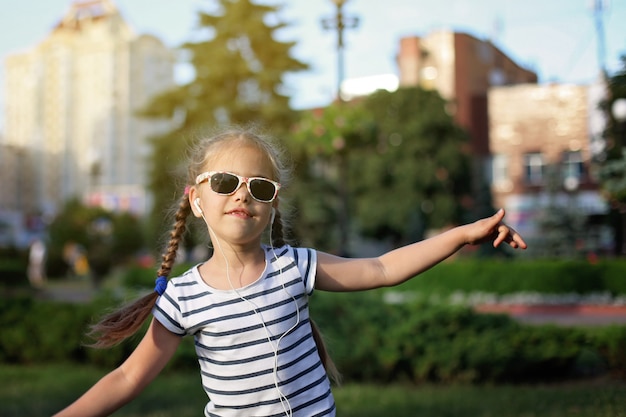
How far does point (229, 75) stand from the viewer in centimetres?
3334

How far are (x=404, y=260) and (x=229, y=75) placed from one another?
31.7 meters

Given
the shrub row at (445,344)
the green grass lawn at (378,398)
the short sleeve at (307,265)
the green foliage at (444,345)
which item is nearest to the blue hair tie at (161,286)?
the short sleeve at (307,265)

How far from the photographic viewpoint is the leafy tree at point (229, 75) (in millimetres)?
33000

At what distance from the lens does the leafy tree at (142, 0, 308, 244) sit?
33000 millimetres

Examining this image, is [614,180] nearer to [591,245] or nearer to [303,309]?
[303,309]

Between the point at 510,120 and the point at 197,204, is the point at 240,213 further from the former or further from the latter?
the point at 510,120

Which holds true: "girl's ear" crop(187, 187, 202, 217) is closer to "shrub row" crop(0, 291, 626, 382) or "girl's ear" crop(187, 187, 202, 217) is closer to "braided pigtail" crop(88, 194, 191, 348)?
"braided pigtail" crop(88, 194, 191, 348)

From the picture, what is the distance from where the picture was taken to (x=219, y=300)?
2.28m

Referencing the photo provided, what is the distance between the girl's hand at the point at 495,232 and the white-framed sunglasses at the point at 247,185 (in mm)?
613

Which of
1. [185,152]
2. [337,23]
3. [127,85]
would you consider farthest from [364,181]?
[127,85]

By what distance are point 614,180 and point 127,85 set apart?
3385 inches

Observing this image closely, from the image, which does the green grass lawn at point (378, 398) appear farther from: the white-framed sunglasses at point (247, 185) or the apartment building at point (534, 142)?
the apartment building at point (534, 142)

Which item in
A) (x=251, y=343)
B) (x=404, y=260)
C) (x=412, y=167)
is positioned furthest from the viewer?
(x=412, y=167)

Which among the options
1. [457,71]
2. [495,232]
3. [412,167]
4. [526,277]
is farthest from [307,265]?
[457,71]
